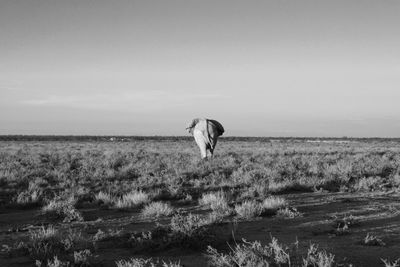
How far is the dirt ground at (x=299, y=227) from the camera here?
541 cm

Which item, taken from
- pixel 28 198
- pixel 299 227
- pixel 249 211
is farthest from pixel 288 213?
pixel 28 198

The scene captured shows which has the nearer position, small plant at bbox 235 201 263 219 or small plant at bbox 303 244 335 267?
small plant at bbox 303 244 335 267

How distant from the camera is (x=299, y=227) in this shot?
7.05 m

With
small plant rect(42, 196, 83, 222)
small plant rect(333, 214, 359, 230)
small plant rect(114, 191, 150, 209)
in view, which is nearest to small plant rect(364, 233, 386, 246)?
small plant rect(333, 214, 359, 230)

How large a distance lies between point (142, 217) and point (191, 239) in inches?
98.4

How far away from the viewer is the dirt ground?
541cm

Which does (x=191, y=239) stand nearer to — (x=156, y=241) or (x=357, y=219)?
(x=156, y=241)

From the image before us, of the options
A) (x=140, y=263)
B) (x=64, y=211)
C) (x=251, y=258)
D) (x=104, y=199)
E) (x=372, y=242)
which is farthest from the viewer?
(x=104, y=199)

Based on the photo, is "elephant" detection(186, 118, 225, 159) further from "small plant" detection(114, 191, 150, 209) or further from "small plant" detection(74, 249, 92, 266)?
"small plant" detection(74, 249, 92, 266)

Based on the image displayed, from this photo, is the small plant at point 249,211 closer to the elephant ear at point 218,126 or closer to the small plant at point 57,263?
the small plant at point 57,263

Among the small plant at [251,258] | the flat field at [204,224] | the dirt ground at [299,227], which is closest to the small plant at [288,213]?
the flat field at [204,224]

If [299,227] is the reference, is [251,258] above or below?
above

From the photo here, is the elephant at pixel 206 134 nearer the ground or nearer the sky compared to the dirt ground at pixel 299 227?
nearer the sky

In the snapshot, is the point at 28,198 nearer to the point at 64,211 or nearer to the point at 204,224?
the point at 64,211
